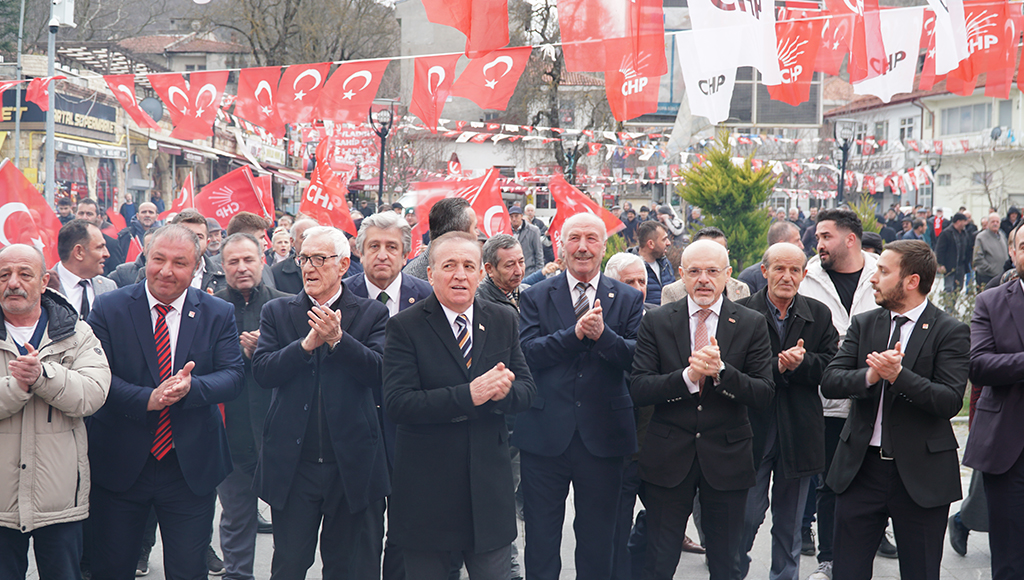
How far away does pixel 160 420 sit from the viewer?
164 inches

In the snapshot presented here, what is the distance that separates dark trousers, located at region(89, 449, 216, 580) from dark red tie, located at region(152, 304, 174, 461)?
5cm

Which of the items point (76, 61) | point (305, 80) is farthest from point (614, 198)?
point (305, 80)

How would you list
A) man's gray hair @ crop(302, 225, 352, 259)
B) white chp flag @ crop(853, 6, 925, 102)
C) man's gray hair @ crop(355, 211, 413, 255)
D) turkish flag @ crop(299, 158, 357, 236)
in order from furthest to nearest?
turkish flag @ crop(299, 158, 357, 236) < white chp flag @ crop(853, 6, 925, 102) < man's gray hair @ crop(355, 211, 413, 255) < man's gray hair @ crop(302, 225, 352, 259)

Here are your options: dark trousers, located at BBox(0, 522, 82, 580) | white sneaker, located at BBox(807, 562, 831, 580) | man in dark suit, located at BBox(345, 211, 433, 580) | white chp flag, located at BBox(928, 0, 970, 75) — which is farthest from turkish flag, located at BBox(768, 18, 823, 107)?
dark trousers, located at BBox(0, 522, 82, 580)

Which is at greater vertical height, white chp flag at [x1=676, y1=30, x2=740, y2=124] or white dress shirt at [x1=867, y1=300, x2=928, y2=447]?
white chp flag at [x1=676, y1=30, x2=740, y2=124]

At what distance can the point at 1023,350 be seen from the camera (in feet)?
14.2

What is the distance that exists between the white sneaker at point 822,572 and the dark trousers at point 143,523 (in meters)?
3.64

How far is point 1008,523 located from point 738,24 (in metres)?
5.53

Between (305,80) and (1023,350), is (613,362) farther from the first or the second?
(305,80)

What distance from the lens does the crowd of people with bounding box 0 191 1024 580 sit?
387 centimetres

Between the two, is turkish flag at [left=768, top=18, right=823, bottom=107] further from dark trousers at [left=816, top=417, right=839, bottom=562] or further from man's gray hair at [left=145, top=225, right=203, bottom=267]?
man's gray hair at [left=145, top=225, right=203, bottom=267]

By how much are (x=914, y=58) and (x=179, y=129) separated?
8.56 metres

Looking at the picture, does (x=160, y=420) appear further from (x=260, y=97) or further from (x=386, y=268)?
(x=260, y=97)

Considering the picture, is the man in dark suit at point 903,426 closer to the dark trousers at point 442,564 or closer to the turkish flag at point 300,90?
the dark trousers at point 442,564
